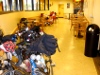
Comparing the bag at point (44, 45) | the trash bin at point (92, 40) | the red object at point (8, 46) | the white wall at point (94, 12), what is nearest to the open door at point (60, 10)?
the white wall at point (94, 12)

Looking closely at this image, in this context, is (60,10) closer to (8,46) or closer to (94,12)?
(94,12)

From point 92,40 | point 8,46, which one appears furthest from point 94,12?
point 8,46

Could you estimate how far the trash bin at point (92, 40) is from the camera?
3.89 m

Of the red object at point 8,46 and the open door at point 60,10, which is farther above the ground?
the open door at point 60,10

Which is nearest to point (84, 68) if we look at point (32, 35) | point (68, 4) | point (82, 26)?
point (32, 35)

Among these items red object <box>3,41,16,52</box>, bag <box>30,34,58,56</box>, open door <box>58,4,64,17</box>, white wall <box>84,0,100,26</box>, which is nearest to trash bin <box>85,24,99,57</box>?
white wall <box>84,0,100,26</box>

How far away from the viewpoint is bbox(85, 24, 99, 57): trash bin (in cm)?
389

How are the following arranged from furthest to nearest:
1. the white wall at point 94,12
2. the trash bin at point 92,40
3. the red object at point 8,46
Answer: the white wall at point 94,12 < the trash bin at point 92,40 < the red object at point 8,46

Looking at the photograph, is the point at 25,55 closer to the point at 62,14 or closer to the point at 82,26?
the point at 82,26

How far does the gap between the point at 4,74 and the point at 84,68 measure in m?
2.20

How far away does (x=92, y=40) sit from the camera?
391 cm

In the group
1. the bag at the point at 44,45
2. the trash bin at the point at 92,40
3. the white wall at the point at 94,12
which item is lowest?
the trash bin at the point at 92,40

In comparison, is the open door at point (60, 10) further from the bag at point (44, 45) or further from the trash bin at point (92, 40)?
the bag at point (44, 45)

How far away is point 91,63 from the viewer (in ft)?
11.7
